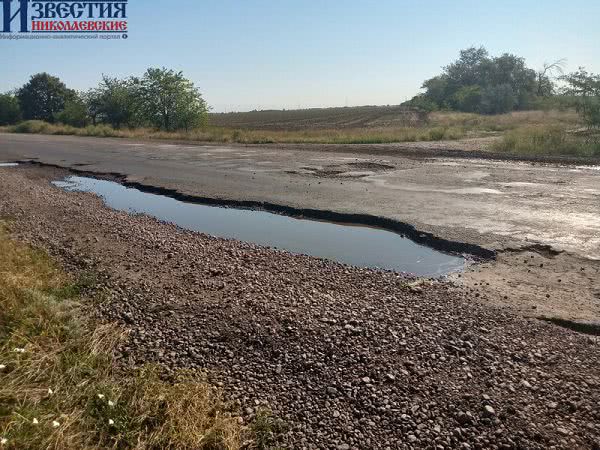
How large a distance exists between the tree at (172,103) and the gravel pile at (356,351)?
3529cm

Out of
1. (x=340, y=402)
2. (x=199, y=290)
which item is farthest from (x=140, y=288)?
(x=340, y=402)

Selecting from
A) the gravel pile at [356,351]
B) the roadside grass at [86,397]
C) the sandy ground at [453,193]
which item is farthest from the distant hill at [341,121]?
the roadside grass at [86,397]

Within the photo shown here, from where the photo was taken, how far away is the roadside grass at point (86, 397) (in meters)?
3.28

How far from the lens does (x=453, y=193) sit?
1125 centimetres

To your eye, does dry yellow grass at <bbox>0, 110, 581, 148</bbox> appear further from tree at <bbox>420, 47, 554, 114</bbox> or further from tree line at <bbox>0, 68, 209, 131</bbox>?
tree at <bbox>420, 47, 554, 114</bbox>

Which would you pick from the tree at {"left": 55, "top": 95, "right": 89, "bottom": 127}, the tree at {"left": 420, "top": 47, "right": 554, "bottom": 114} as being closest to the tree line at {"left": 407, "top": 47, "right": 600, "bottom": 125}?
the tree at {"left": 420, "top": 47, "right": 554, "bottom": 114}

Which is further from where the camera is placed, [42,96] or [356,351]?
[42,96]

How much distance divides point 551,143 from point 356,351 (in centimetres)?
1775

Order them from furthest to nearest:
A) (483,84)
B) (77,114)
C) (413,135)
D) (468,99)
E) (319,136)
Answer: (483,84)
(468,99)
(77,114)
(319,136)
(413,135)

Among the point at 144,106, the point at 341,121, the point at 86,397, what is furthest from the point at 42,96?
the point at 86,397

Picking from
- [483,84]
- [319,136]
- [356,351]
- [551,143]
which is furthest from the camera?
[483,84]

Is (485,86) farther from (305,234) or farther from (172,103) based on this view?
(305,234)

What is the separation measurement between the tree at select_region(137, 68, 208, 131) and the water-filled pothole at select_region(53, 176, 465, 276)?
29.3 m

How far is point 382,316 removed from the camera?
498 cm
